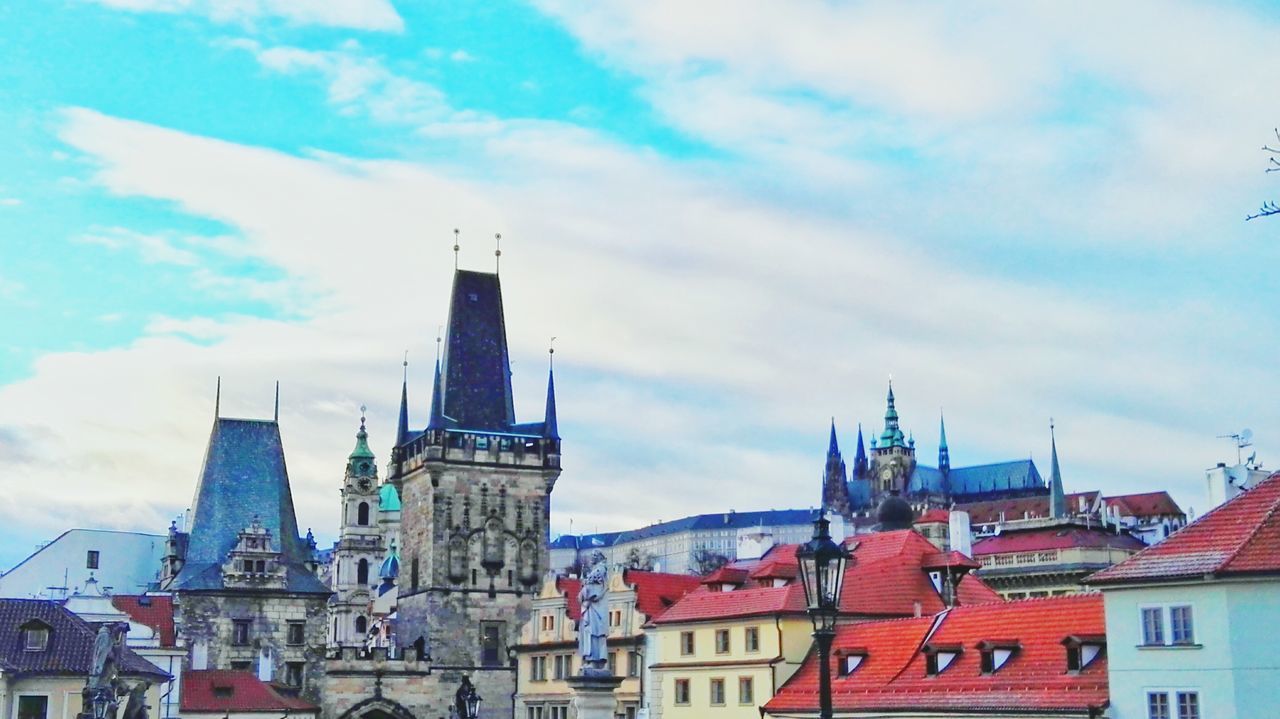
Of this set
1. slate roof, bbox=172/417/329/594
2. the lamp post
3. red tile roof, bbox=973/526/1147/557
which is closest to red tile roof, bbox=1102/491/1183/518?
red tile roof, bbox=973/526/1147/557

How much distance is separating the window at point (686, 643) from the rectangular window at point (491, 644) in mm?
26996

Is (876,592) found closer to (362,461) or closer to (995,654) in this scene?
(995,654)

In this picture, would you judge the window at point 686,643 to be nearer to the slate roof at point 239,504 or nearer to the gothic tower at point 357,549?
the slate roof at point 239,504

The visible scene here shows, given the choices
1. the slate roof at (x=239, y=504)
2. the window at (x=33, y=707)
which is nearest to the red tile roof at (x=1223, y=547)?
the window at (x=33, y=707)

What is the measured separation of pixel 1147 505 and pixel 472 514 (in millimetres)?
84602

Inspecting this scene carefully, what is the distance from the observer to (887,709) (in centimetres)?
4325

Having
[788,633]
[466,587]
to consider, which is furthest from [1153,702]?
[466,587]

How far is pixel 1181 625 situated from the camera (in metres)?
35.0

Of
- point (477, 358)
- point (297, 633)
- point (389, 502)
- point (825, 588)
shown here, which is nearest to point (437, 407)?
point (477, 358)

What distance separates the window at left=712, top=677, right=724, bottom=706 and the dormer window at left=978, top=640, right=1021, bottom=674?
41.2ft

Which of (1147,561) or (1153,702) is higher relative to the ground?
(1147,561)

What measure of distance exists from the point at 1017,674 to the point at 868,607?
12.0m

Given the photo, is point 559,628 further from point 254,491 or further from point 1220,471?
point 1220,471

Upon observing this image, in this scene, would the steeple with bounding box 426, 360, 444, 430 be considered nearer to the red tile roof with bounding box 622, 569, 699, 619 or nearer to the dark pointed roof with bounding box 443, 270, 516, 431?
the dark pointed roof with bounding box 443, 270, 516, 431
